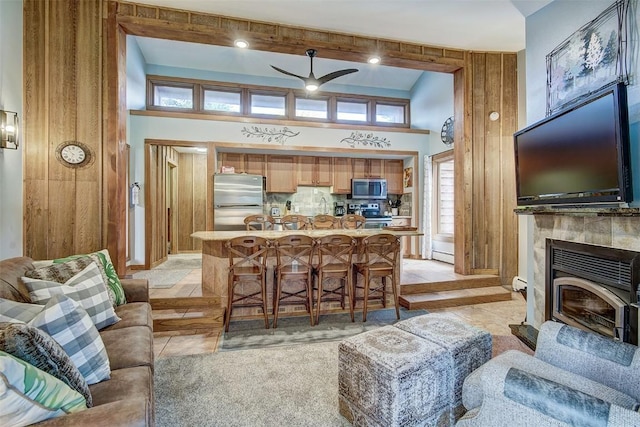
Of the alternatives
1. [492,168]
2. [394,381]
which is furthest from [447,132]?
[394,381]

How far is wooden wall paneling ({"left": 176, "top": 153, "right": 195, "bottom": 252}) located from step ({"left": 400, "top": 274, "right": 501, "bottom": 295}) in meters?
5.14

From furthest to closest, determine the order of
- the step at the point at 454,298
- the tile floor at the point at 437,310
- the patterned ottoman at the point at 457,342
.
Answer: the step at the point at 454,298 → the tile floor at the point at 437,310 → the patterned ottoman at the point at 457,342

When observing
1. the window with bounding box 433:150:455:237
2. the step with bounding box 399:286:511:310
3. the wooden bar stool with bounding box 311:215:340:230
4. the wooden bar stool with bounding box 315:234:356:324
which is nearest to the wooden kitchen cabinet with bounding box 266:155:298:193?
the wooden bar stool with bounding box 311:215:340:230

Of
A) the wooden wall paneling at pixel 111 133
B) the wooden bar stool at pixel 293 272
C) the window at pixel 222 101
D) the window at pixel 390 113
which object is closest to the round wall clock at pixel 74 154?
the wooden wall paneling at pixel 111 133

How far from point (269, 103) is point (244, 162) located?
50.5 inches

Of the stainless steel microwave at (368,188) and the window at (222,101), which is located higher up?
the window at (222,101)

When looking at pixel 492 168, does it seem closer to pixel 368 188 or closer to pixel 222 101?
pixel 368 188

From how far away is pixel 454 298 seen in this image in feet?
12.6

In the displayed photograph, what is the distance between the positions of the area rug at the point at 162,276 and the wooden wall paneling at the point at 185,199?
204cm

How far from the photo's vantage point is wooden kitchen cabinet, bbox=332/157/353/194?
6.52m

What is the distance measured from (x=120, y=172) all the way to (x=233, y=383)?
8.43 feet

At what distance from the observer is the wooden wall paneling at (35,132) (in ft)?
9.81

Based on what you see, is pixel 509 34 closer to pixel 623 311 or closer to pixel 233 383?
pixel 623 311

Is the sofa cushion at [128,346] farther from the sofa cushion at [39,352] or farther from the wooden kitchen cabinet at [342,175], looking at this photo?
the wooden kitchen cabinet at [342,175]
